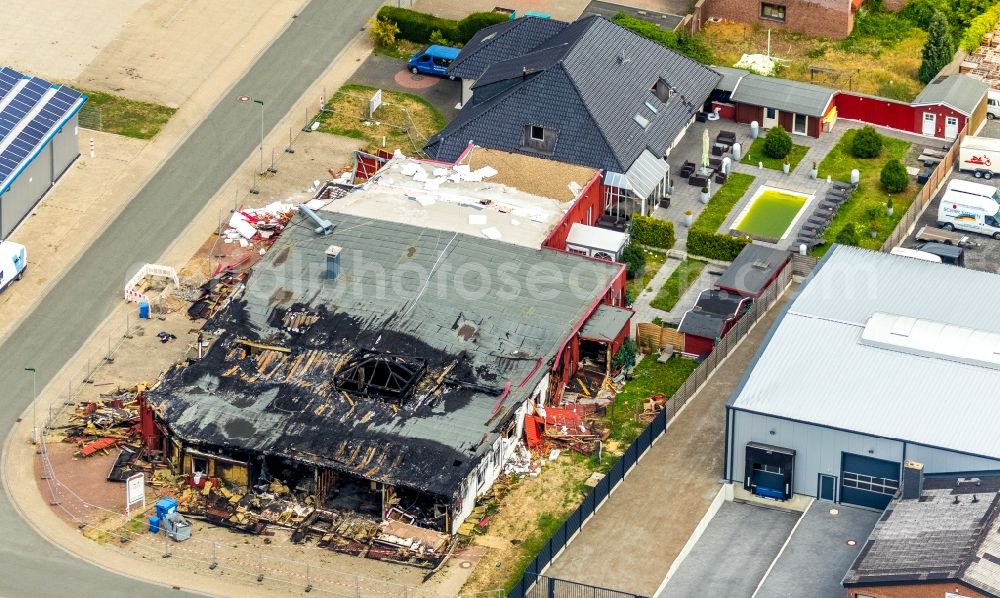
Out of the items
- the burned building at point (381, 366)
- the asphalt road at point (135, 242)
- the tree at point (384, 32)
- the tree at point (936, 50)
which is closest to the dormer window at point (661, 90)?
the tree at point (936, 50)

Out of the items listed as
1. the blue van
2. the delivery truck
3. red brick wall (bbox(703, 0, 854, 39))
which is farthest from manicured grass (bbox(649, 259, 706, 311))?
red brick wall (bbox(703, 0, 854, 39))

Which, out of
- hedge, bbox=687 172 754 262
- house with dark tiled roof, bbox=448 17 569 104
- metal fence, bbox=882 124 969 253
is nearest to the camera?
hedge, bbox=687 172 754 262

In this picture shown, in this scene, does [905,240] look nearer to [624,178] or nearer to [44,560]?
[624,178]

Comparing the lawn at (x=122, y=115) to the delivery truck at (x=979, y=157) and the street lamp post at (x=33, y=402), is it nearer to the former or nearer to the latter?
the street lamp post at (x=33, y=402)

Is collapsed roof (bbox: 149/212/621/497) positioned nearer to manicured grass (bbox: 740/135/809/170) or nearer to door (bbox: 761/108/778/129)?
manicured grass (bbox: 740/135/809/170)

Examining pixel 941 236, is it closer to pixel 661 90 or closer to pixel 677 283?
pixel 677 283

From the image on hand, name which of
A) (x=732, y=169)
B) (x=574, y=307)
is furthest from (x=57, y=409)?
(x=732, y=169)
